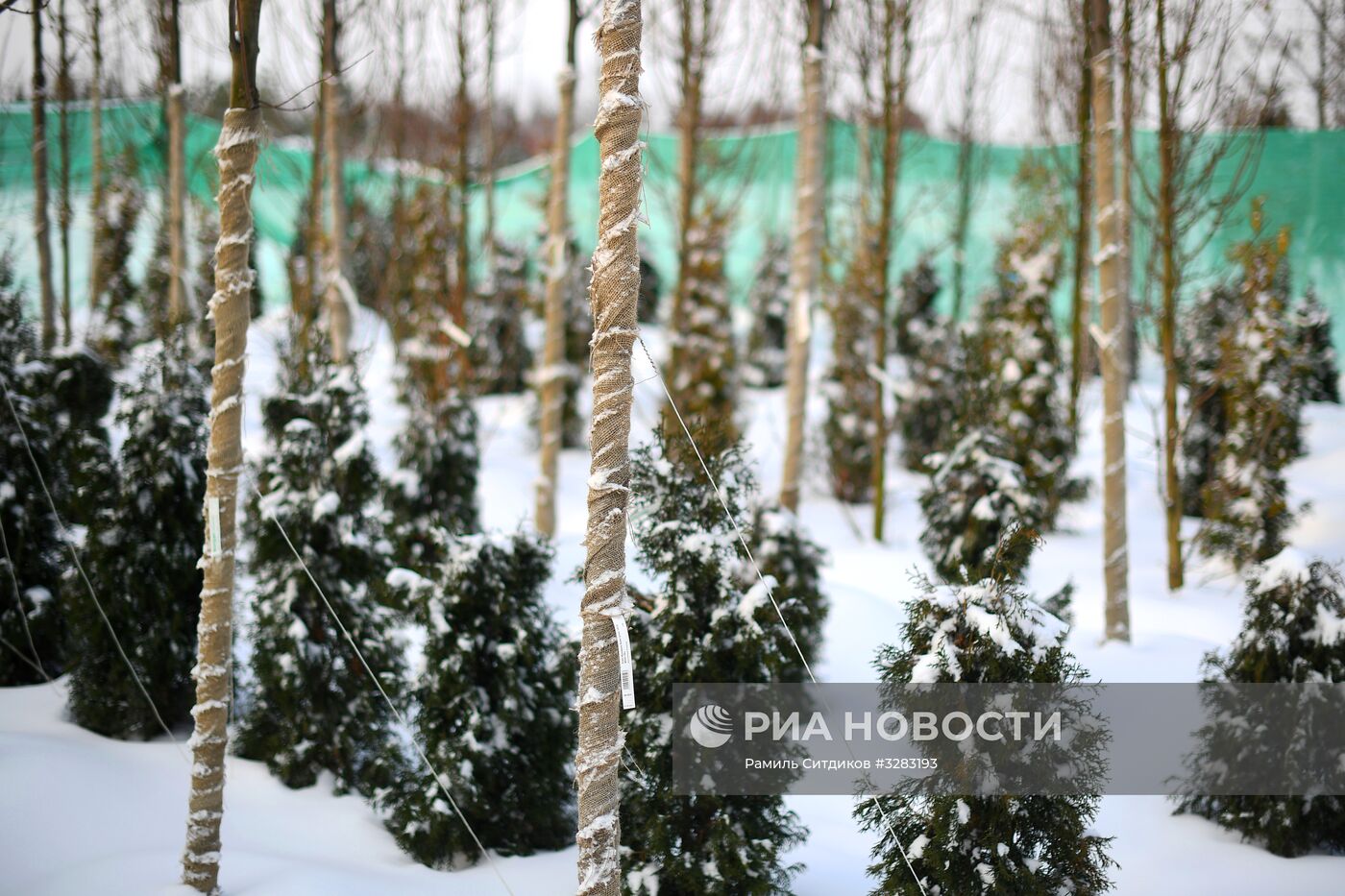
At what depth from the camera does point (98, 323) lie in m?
13.4

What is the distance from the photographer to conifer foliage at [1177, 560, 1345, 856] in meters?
4.00

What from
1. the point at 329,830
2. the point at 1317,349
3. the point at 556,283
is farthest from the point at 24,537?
the point at 1317,349

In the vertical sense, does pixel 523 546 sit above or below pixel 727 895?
above

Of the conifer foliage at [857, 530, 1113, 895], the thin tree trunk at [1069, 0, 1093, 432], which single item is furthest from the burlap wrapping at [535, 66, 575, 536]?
Answer: the thin tree trunk at [1069, 0, 1093, 432]

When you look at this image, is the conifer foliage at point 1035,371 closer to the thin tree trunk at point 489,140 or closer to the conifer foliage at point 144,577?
the thin tree trunk at point 489,140

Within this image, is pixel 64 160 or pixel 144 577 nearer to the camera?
pixel 144 577

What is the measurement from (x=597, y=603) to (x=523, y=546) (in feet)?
5.47

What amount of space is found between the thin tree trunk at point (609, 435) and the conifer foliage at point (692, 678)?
880mm

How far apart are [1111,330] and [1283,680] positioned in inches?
111

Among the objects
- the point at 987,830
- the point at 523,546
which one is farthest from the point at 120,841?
the point at 987,830

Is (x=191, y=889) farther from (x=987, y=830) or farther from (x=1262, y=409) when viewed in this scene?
(x=1262, y=409)

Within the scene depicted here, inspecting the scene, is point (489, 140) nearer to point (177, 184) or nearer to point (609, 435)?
point (177, 184)

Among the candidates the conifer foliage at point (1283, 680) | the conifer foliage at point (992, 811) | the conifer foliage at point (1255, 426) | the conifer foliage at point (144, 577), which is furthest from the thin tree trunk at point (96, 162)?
the conifer foliage at point (1255, 426)

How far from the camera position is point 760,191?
19.0 m
